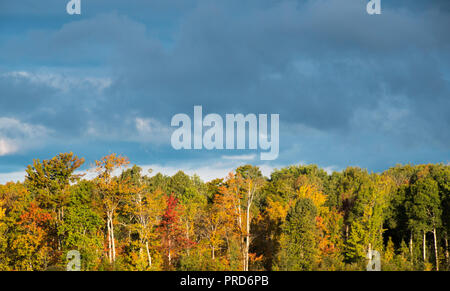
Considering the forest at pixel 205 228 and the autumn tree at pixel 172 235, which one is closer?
the forest at pixel 205 228

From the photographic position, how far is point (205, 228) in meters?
66.4

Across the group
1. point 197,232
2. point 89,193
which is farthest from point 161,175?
point 89,193

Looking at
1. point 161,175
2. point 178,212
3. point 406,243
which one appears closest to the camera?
point 178,212

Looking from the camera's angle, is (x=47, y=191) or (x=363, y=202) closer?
(x=47, y=191)

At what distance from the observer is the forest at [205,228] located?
52969 millimetres

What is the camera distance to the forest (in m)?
53.0

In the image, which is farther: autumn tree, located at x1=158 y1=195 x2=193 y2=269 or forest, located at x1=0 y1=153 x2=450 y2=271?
autumn tree, located at x1=158 y1=195 x2=193 y2=269

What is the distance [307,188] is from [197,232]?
64.6 ft

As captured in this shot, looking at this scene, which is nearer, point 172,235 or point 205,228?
point 172,235

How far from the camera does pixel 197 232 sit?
67250 mm
